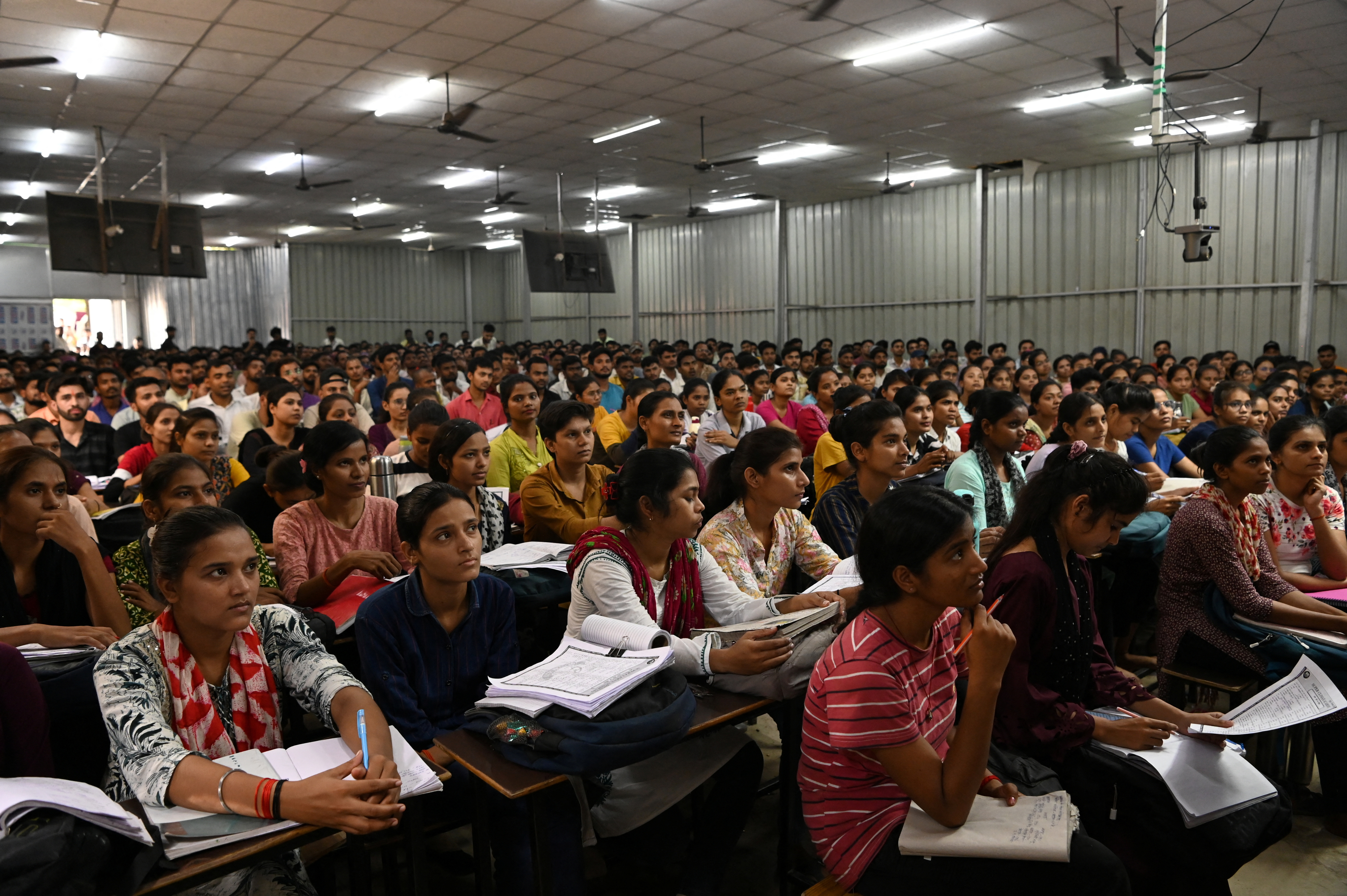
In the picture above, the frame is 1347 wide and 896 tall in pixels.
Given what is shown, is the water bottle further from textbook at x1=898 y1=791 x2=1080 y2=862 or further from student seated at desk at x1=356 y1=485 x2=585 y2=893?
textbook at x1=898 y1=791 x2=1080 y2=862

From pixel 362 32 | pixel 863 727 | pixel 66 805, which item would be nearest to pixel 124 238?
pixel 362 32

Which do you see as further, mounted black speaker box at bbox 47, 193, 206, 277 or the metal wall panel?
the metal wall panel

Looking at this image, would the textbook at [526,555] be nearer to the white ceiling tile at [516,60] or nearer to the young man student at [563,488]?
the young man student at [563,488]

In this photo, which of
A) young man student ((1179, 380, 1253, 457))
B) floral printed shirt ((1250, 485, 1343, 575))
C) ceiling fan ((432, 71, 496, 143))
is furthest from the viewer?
ceiling fan ((432, 71, 496, 143))

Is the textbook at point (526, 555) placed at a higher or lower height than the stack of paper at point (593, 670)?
lower

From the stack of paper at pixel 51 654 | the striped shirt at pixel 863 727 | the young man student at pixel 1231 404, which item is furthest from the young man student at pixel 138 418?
the young man student at pixel 1231 404

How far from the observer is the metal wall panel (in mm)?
20359

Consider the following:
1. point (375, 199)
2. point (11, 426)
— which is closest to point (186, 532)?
point (11, 426)

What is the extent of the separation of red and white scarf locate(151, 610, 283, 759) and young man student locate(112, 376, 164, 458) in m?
4.13

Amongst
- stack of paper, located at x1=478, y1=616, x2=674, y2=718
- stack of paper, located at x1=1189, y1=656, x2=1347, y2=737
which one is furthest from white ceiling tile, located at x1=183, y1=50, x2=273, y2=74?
stack of paper, located at x1=1189, y1=656, x2=1347, y2=737

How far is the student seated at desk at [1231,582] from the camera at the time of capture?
113 inches

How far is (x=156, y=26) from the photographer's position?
6.54m

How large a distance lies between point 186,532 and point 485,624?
78cm

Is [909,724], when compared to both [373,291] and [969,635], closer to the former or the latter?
[969,635]
